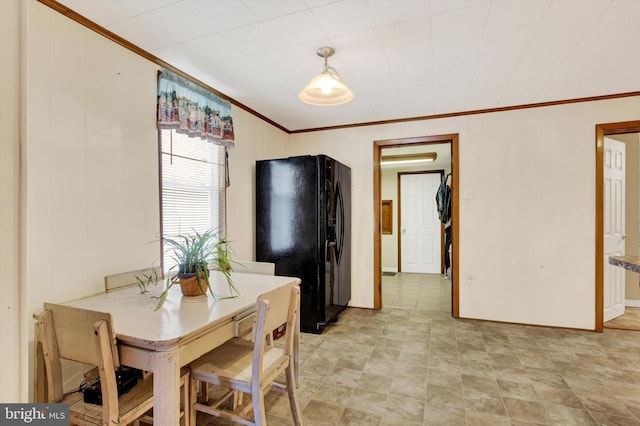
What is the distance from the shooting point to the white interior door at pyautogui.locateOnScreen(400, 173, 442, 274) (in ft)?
20.6

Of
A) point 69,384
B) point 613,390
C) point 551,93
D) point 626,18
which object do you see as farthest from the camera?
point 551,93

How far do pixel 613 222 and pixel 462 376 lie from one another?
265cm

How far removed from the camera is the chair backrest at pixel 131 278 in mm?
1854

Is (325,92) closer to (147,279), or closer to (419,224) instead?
(147,279)

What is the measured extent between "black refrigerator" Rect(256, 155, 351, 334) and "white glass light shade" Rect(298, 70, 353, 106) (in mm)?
944

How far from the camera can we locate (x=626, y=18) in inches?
71.8


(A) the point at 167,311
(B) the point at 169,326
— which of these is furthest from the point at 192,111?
(B) the point at 169,326

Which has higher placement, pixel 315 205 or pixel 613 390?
pixel 315 205

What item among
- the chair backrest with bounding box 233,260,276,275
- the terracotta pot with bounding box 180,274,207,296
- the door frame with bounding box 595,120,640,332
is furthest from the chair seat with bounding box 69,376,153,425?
the door frame with bounding box 595,120,640,332

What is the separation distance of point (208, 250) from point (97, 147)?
93cm

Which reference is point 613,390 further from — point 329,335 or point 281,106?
point 281,106

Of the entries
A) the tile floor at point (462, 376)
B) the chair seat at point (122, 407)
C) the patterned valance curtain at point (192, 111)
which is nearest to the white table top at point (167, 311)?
the chair seat at point (122, 407)

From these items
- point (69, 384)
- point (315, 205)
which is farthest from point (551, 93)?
point (69, 384)

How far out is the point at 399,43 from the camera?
2090mm
